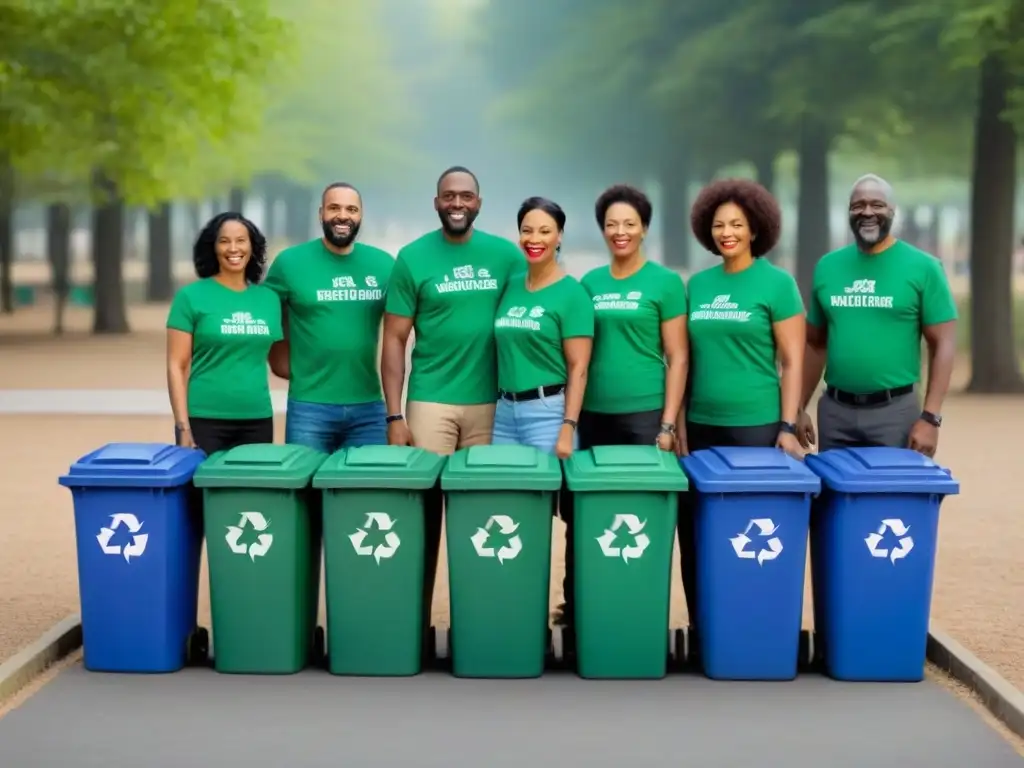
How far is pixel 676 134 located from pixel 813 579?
27.4m

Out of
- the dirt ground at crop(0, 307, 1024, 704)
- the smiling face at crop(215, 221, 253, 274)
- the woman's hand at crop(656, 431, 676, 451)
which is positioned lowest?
the dirt ground at crop(0, 307, 1024, 704)

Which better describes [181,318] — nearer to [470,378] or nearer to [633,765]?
[470,378]

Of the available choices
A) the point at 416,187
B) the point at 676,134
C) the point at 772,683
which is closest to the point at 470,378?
the point at 772,683

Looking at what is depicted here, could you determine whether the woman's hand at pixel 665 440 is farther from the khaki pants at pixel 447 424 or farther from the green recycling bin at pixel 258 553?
the green recycling bin at pixel 258 553

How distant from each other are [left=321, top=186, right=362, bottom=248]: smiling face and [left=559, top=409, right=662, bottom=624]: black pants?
1.42 meters

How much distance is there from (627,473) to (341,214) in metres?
1.95

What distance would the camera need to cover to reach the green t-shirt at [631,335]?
301 inches

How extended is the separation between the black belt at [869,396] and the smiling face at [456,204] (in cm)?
193

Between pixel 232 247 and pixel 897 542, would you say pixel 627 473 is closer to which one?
pixel 897 542

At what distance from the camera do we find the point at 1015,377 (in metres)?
21.0

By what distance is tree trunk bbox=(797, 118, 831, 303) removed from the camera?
29.3m

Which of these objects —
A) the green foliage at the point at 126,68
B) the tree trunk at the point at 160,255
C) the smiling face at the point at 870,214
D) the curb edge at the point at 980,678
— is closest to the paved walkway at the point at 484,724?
the curb edge at the point at 980,678

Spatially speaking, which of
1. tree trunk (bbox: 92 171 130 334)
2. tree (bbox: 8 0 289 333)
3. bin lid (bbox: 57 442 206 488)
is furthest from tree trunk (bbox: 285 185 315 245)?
bin lid (bbox: 57 442 206 488)

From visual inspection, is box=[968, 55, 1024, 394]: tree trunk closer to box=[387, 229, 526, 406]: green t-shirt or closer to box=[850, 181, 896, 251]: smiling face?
box=[850, 181, 896, 251]: smiling face
